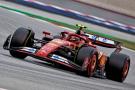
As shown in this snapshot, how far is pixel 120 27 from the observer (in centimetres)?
2236

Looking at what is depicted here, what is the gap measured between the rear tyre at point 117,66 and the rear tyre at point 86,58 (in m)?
1.00

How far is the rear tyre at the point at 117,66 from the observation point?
10891mm

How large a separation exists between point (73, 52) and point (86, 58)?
60 cm

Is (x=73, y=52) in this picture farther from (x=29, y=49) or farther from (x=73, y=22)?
(x=73, y=22)

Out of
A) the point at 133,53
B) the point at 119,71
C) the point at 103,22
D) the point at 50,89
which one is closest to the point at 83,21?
the point at 103,22

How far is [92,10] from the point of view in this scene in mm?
25031

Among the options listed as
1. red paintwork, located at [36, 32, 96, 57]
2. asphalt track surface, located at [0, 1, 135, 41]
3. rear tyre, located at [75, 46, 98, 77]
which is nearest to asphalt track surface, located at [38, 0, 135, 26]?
asphalt track surface, located at [0, 1, 135, 41]

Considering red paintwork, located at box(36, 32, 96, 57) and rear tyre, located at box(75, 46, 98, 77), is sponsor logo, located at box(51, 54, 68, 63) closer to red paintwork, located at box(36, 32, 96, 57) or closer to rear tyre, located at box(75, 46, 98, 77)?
red paintwork, located at box(36, 32, 96, 57)

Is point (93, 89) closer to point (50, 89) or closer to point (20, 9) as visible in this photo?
point (50, 89)

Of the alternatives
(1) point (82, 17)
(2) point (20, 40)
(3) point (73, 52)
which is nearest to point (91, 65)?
(3) point (73, 52)

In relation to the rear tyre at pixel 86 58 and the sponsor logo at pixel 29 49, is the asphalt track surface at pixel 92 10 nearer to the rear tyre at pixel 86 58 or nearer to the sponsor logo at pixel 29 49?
the sponsor logo at pixel 29 49

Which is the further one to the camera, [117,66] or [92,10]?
[92,10]

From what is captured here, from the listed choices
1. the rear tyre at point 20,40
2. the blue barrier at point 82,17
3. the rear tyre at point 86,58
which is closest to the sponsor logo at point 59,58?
the rear tyre at point 86,58

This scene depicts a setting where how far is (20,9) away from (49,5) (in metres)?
2.36
